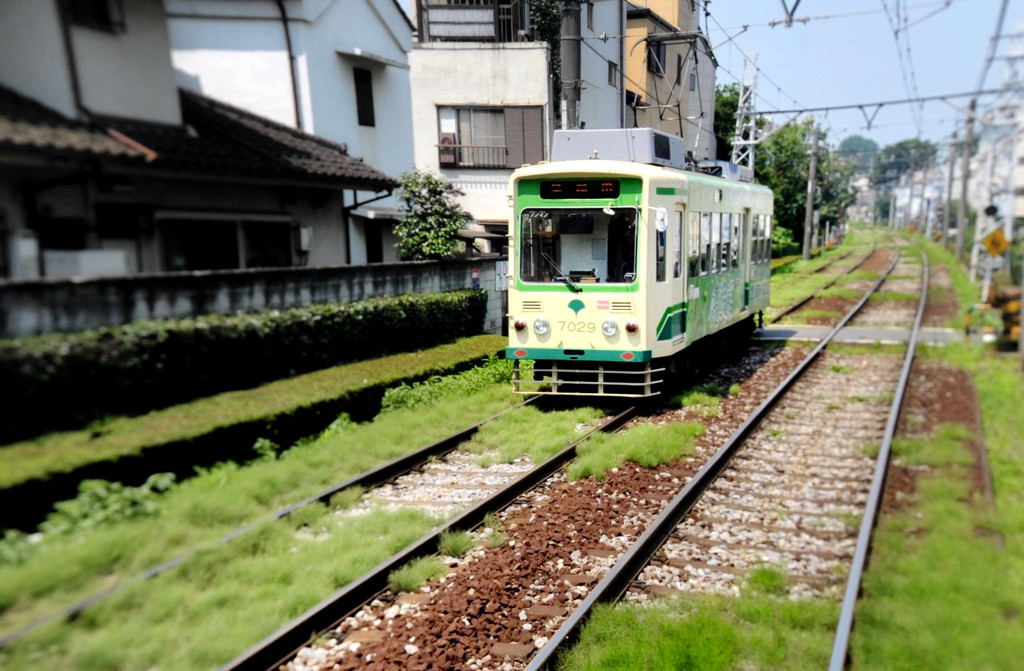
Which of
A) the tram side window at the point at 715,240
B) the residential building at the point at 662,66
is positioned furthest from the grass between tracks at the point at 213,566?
the residential building at the point at 662,66

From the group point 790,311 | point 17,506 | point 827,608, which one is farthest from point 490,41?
point 17,506

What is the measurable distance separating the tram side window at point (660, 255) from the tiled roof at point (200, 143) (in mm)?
7117

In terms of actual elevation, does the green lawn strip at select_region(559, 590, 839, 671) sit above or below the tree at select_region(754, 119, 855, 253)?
below

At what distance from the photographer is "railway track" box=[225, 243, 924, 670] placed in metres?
4.61

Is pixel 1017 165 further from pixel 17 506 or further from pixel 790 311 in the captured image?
pixel 790 311

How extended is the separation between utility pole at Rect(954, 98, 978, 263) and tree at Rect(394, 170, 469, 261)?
2796 millimetres

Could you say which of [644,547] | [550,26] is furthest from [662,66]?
[644,547]

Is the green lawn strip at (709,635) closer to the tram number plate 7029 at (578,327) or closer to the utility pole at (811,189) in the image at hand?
the tram number plate 7029 at (578,327)

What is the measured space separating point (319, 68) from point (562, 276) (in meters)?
7.25

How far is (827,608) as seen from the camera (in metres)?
4.82

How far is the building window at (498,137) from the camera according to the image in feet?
65.6

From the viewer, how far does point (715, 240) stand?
11.9 meters

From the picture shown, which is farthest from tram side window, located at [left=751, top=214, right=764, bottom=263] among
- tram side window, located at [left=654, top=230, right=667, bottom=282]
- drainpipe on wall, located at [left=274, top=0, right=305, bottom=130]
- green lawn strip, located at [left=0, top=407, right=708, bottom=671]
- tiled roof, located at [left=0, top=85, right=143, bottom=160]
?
tiled roof, located at [left=0, top=85, right=143, bottom=160]

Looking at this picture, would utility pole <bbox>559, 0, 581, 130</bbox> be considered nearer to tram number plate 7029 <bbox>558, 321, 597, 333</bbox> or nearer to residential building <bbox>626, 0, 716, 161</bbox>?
tram number plate 7029 <bbox>558, 321, 597, 333</bbox>
